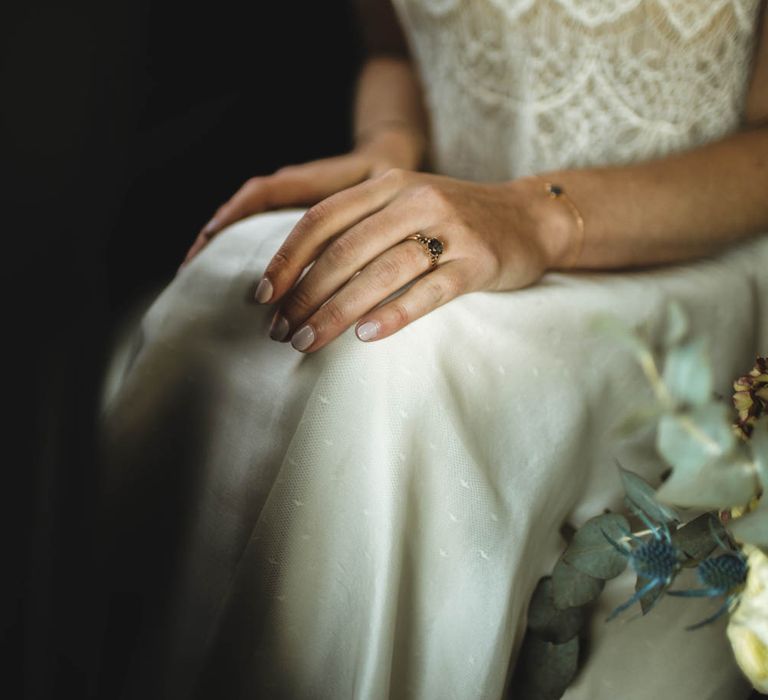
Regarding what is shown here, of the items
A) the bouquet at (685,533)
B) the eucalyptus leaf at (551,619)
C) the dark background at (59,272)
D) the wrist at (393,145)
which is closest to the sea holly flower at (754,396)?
the bouquet at (685,533)

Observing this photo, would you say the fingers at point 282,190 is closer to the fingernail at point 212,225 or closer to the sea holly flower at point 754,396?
the fingernail at point 212,225

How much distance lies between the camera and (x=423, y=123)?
35.8 inches

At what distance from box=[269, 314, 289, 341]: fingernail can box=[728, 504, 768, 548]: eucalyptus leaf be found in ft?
0.99

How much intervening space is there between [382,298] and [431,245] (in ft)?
0.19

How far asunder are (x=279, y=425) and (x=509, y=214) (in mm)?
259

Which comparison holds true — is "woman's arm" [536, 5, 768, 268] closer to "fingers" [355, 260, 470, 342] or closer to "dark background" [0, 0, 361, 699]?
"fingers" [355, 260, 470, 342]

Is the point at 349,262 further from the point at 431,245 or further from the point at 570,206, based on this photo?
the point at 570,206

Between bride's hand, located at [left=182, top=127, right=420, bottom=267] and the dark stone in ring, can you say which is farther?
bride's hand, located at [left=182, top=127, right=420, bottom=267]

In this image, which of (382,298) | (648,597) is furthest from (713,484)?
(382,298)

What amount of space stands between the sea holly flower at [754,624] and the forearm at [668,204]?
341 millimetres

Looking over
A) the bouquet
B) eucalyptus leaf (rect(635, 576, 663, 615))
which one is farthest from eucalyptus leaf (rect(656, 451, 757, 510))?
eucalyptus leaf (rect(635, 576, 663, 615))

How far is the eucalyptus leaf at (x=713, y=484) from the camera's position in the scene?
12.4 inches

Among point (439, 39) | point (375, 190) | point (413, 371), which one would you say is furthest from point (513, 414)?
point (439, 39)

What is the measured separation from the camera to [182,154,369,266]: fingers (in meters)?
0.63
